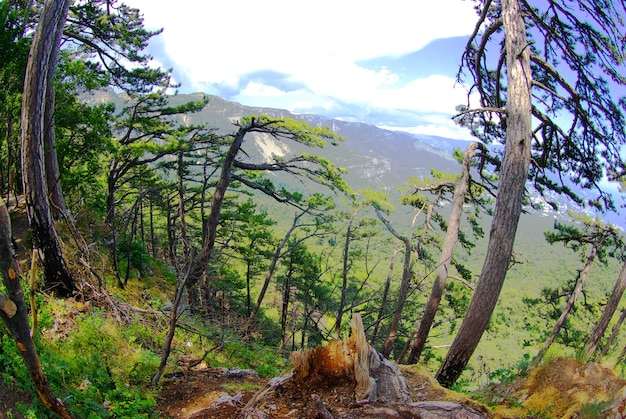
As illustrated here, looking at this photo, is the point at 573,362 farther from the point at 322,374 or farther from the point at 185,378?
the point at 185,378

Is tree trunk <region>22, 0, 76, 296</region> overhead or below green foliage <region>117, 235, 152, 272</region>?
overhead

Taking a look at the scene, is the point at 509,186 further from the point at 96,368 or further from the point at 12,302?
the point at 96,368

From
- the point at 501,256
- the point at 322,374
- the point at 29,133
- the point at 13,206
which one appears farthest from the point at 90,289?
the point at 501,256

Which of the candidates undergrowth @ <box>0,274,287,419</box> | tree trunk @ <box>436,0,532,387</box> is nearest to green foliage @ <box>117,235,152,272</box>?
undergrowth @ <box>0,274,287,419</box>

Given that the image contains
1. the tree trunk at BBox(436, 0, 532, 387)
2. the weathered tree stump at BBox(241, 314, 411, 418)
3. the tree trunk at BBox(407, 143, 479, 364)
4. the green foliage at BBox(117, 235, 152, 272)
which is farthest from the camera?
the green foliage at BBox(117, 235, 152, 272)

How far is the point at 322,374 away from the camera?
146 inches

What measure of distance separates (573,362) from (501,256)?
1286mm

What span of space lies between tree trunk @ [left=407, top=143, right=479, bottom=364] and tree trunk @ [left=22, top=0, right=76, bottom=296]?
6.17 meters

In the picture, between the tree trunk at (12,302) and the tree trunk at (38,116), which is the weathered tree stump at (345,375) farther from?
the tree trunk at (38,116)

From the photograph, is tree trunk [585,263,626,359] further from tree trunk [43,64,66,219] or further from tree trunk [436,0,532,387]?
tree trunk [43,64,66,219]

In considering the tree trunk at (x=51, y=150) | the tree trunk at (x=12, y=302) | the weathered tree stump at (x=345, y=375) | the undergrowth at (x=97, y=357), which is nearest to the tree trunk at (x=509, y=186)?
the weathered tree stump at (x=345, y=375)

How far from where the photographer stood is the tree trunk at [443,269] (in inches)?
269

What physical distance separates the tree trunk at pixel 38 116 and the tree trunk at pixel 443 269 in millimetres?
6172

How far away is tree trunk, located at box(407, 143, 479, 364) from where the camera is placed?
683 cm
